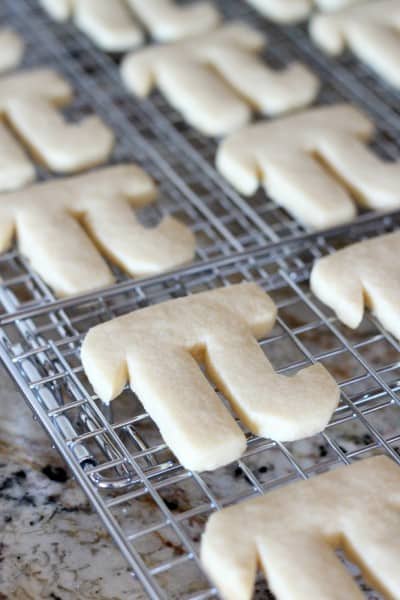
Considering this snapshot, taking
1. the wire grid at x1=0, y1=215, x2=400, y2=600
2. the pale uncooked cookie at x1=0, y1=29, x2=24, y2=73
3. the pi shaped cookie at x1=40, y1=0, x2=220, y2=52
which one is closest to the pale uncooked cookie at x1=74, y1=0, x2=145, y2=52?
the pi shaped cookie at x1=40, y1=0, x2=220, y2=52

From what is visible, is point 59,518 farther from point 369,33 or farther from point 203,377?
point 369,33

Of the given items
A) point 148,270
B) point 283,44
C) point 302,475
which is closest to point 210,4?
point 283,44

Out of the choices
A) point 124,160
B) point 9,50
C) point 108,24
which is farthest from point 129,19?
point 124,160

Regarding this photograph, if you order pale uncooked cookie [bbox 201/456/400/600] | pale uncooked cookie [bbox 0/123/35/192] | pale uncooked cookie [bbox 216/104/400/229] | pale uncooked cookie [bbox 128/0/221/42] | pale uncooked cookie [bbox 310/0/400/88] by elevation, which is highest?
pale uncooked cookie [bbox 128/0/221/42]

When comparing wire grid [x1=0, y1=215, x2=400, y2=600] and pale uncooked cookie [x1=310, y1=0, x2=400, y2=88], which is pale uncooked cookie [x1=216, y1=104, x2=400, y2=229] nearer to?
wire grid [x1=0, y1=215, x2=400, y2=600]

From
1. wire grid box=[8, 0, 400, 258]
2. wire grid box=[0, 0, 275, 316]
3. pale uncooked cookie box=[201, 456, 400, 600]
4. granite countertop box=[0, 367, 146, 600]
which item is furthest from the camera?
wire grid box=[8, 0, 400, 258]

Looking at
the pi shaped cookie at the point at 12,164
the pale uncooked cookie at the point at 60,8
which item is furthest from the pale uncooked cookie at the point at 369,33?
the pi shaped cookie at the point at 12,164

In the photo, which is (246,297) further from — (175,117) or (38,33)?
(38,33)
